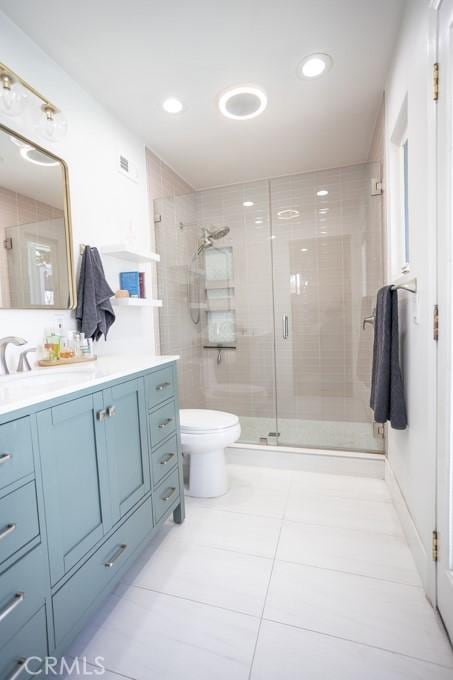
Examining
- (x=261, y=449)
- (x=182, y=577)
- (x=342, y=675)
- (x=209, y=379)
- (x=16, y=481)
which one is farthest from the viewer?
(x=209, y=379)

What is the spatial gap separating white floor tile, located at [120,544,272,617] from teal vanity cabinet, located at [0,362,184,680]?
0.18m

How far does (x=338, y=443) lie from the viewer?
8.11 feet

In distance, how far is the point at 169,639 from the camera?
110 centimetres

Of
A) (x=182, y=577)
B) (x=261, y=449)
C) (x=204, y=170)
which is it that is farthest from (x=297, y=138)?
(x=182, y=577)

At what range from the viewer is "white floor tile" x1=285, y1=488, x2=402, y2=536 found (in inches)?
65.9

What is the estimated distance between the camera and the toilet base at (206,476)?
1996 millimetres

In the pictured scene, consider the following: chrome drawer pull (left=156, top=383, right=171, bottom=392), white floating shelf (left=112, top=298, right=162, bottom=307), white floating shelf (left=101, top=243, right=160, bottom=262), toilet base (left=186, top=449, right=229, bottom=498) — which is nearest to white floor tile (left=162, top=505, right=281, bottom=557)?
toilet base (left=186, top=449, right=229, bottom=498)

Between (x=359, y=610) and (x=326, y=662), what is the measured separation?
0.82ft

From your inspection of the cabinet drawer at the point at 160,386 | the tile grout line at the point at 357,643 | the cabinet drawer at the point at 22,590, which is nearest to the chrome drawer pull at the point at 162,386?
the cabinet drawer at the point at 160,386

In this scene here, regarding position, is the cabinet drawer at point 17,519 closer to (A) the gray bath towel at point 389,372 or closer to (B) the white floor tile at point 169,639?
(B) the white floor tile at point 169,639

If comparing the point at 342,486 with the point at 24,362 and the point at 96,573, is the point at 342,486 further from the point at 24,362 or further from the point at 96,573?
the point at 24,362

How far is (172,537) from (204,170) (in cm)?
286

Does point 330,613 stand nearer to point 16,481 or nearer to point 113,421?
point 113,421

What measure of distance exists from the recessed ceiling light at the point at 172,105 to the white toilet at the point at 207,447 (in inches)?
78.7
